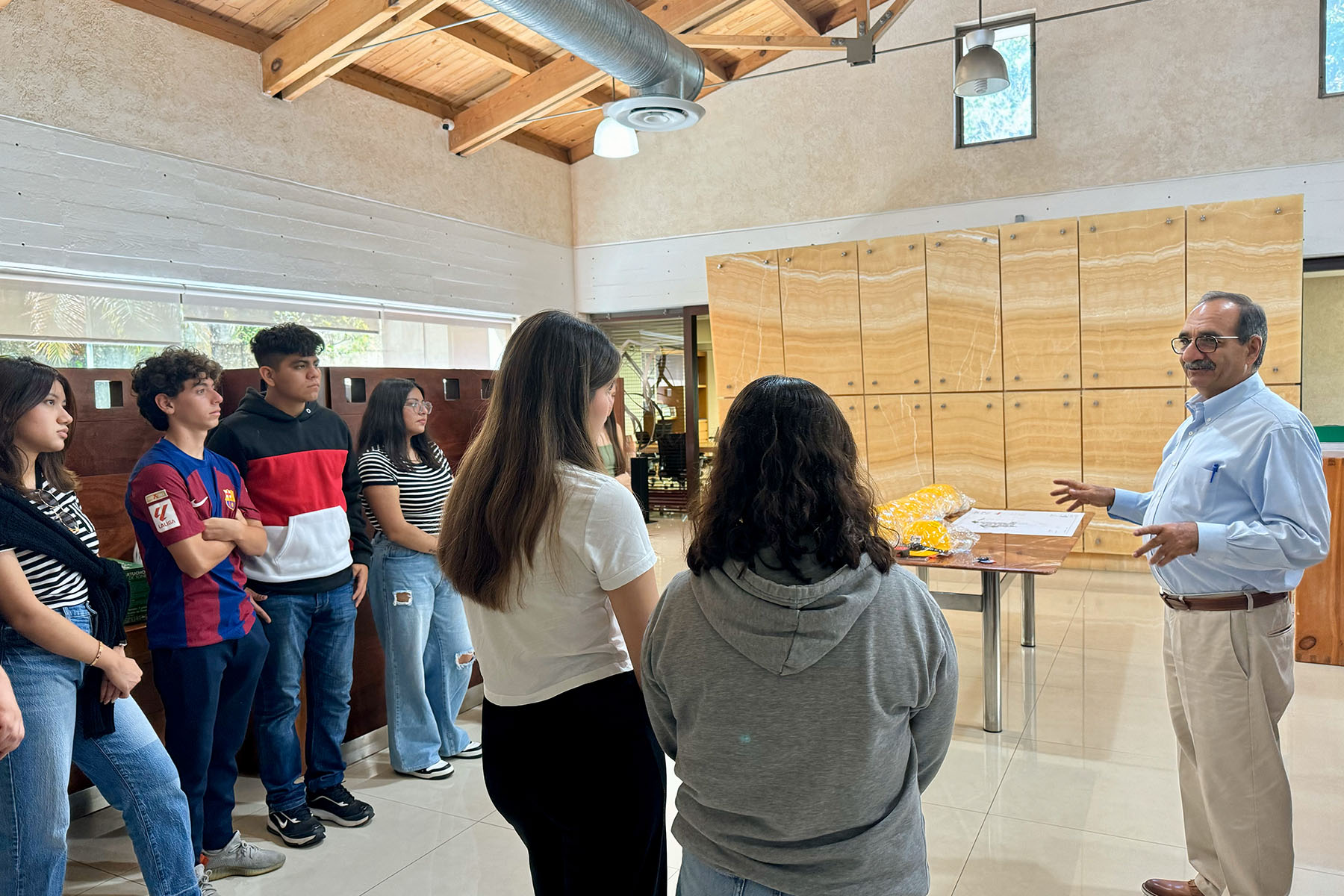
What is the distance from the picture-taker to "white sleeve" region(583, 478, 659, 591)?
1.56m

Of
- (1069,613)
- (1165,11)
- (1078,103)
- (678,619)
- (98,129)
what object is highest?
(1165,11)

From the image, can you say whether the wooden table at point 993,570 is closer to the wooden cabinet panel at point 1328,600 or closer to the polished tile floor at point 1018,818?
the polished tile floor at point 1018,818

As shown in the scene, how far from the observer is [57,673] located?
2.05 m

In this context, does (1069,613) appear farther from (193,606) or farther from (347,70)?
(347,70)

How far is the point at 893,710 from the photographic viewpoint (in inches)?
50.4

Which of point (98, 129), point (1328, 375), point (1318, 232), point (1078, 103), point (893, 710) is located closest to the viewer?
point (893, 710)

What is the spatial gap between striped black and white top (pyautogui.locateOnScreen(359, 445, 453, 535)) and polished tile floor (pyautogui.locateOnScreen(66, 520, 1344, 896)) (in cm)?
106

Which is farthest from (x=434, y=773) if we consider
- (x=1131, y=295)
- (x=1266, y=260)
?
(x=1266, y=260)

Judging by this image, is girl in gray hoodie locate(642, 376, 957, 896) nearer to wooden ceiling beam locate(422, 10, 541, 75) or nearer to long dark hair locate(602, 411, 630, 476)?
long dark hair locate(602, 411, 630, 476)

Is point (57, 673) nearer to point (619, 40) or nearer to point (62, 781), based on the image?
point (62, 781)

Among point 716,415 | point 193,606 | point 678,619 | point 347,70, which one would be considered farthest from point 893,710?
point 716,415

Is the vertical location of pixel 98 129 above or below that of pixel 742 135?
below

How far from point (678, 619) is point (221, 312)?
240 inches

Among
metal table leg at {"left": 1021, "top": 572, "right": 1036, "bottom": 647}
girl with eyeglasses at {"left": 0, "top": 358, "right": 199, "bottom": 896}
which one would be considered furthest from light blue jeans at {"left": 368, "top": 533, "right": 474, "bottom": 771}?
metal table leg at {"left": 1021, "top": 572, "right": 1036, "bottom": 647}
